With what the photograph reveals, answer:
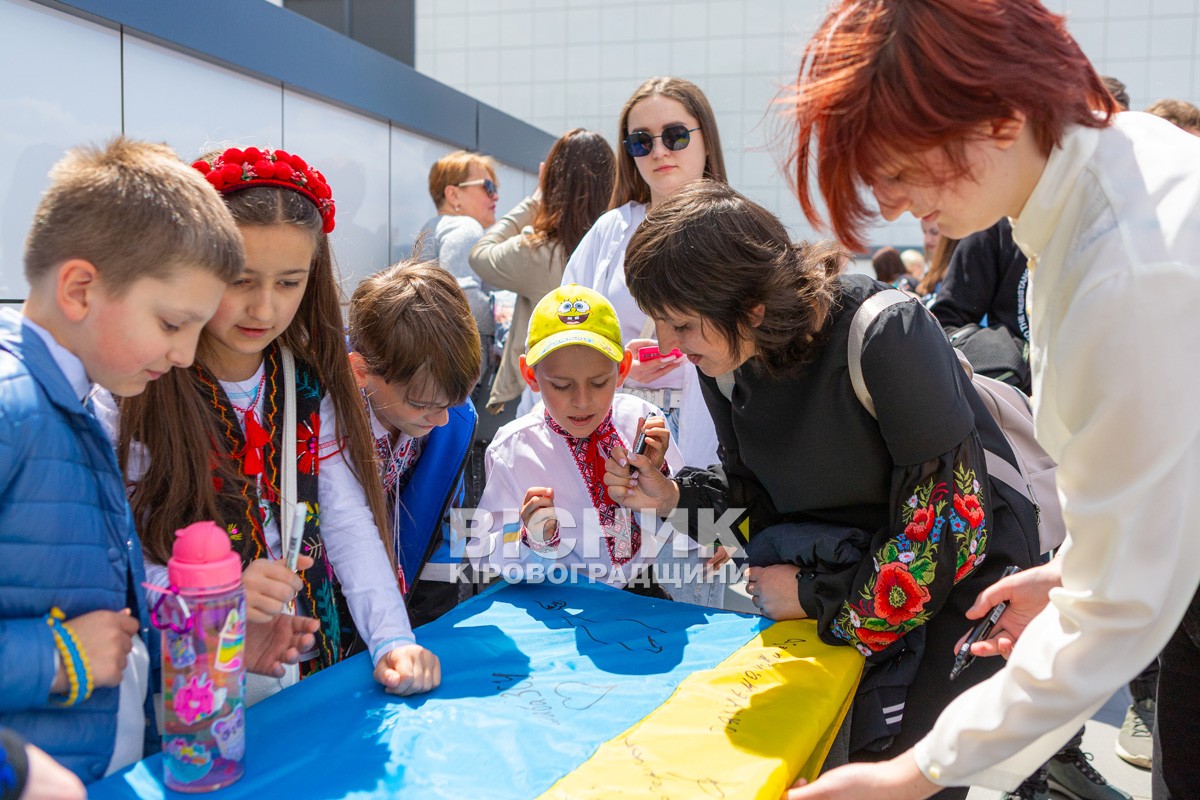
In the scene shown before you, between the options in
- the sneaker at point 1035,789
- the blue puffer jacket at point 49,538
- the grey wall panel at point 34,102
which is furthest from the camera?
the grey wall panel at point 34,102

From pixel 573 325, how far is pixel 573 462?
309 mm

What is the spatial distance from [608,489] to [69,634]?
109 cm

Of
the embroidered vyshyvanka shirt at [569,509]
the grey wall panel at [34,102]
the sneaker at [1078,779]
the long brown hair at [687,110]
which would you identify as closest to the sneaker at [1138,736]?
the sneaker at [1078,779]

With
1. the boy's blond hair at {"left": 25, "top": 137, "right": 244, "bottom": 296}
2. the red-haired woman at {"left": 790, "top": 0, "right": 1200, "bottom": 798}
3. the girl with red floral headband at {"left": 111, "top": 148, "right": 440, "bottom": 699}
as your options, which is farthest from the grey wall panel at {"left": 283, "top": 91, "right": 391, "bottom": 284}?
the red-haired woman at {"left": 790, "top": 0, "right": 1200, "bottom": 798}

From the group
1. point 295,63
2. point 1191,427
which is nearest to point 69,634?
point 1191,427

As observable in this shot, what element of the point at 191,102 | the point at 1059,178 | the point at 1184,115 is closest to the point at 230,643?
the point at 1059,178

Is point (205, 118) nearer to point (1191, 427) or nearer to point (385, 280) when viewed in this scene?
point (385, 280)

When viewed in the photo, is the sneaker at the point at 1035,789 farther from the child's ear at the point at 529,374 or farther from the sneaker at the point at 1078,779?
the child's ear at the point at 529,374

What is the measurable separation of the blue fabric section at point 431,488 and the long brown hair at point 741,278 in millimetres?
786

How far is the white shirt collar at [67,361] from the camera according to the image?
1087 mm

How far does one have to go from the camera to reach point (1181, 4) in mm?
9102

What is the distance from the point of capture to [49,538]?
3.50ft

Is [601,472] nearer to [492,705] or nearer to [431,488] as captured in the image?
[431,488]

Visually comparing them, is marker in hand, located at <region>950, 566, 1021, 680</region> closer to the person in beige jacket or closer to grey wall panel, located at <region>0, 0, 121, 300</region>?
the person in beige jacket
